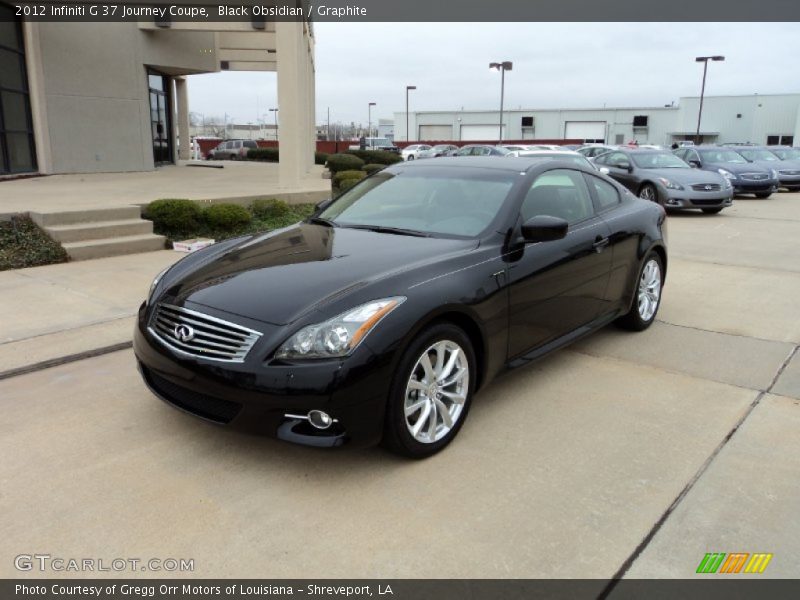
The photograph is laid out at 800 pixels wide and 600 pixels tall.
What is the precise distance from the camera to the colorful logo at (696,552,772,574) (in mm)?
2619

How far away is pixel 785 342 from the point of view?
553 cm

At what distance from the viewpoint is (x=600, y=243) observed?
15.7ft

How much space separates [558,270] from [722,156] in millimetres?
18017

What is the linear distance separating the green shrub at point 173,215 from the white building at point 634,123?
217ft

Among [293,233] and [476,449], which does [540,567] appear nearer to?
[476,449]

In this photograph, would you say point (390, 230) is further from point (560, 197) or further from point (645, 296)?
point (645, 296)

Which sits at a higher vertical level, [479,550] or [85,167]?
[85,167]

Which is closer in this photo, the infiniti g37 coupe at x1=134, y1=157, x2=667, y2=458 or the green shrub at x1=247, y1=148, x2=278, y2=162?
the infiniti g37 coupe at x1=134, y1=157, x2=667, y2=458

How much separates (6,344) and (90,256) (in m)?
3.25

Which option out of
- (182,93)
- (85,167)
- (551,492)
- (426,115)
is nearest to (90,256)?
(551,492)

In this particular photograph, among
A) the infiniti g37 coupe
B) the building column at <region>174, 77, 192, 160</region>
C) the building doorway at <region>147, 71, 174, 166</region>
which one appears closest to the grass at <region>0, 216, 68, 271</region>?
the infiniti g37 coupe

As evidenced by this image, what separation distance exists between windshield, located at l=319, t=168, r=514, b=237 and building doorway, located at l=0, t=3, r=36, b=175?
1217 centimetres

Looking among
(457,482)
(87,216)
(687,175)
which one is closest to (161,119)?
(87,216)

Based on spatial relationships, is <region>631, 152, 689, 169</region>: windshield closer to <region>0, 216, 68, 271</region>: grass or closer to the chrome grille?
<region>0, 216, 68, 271</region>: grass
